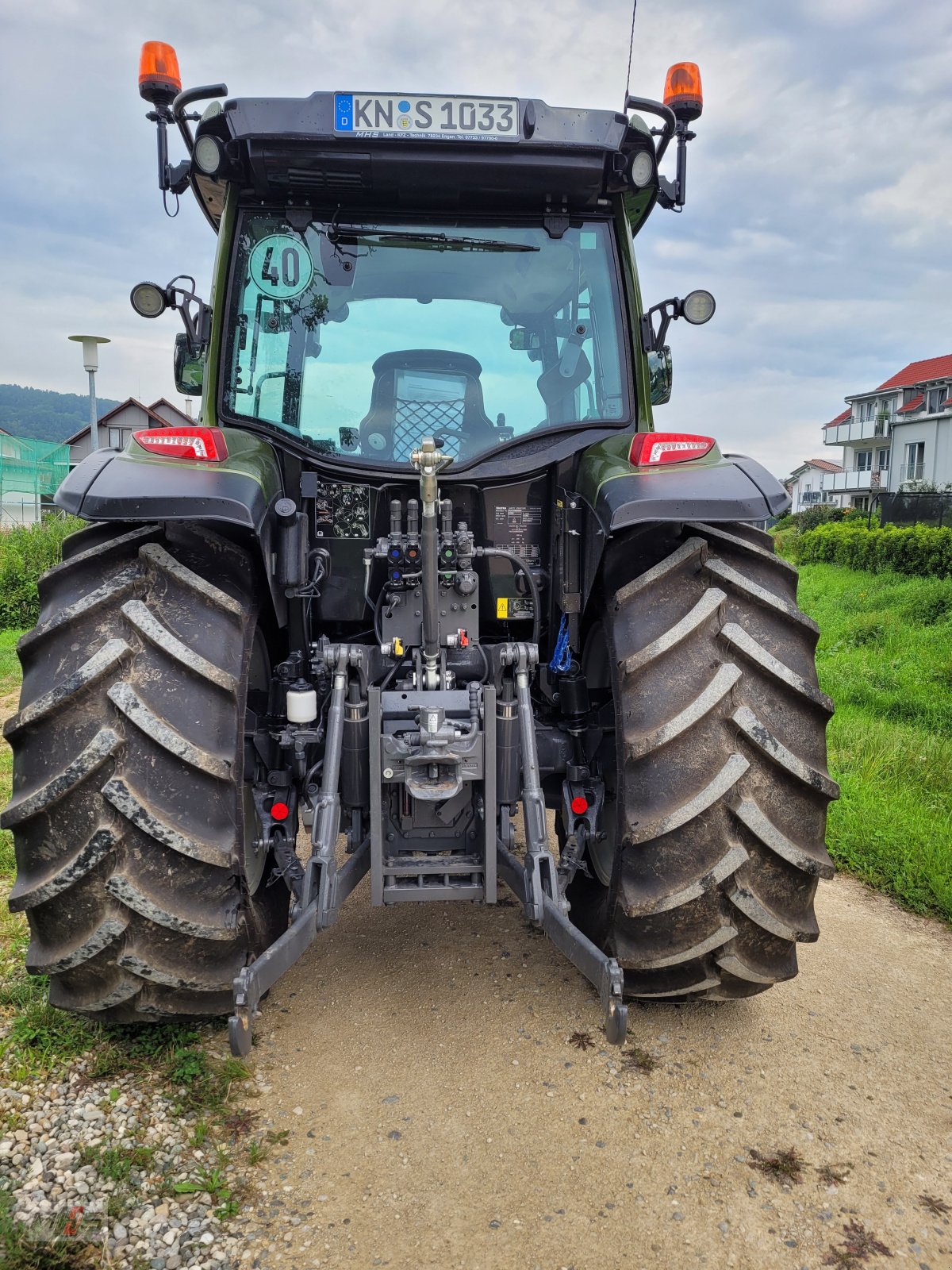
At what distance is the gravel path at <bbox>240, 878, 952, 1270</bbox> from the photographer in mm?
2086

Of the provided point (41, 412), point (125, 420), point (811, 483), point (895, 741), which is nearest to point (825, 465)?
point (811, 483)

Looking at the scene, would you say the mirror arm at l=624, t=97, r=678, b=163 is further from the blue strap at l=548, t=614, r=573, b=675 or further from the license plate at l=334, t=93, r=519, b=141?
the blue strap at l=548, t=614, r=573, b=675

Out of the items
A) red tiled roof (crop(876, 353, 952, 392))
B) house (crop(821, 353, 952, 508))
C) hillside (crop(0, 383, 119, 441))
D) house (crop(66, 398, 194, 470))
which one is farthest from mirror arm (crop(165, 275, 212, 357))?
hillside (crop(0, 383, 119, 441))

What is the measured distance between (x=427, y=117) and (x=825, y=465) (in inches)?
2727

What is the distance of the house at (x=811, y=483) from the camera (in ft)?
208

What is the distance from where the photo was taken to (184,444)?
8.61 feet

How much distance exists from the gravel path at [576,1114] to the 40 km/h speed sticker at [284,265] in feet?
8.12

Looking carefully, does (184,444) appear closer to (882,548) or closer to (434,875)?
(434,875)

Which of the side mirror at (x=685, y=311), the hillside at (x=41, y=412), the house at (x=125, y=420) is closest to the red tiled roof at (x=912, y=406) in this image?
the house at (x=125, y=420)

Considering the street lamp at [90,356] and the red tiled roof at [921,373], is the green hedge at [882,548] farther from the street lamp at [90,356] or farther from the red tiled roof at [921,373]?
the red tiled roof at [921,373]

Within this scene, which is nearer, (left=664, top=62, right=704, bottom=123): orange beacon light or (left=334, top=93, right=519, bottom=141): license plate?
(left=334, top=93, right=519, bottom=141): license plate

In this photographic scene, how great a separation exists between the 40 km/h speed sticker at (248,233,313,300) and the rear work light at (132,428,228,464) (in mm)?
849

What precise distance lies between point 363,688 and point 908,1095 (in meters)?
2.04

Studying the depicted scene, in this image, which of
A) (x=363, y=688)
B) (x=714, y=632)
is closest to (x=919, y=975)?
(x=714, y=632)
